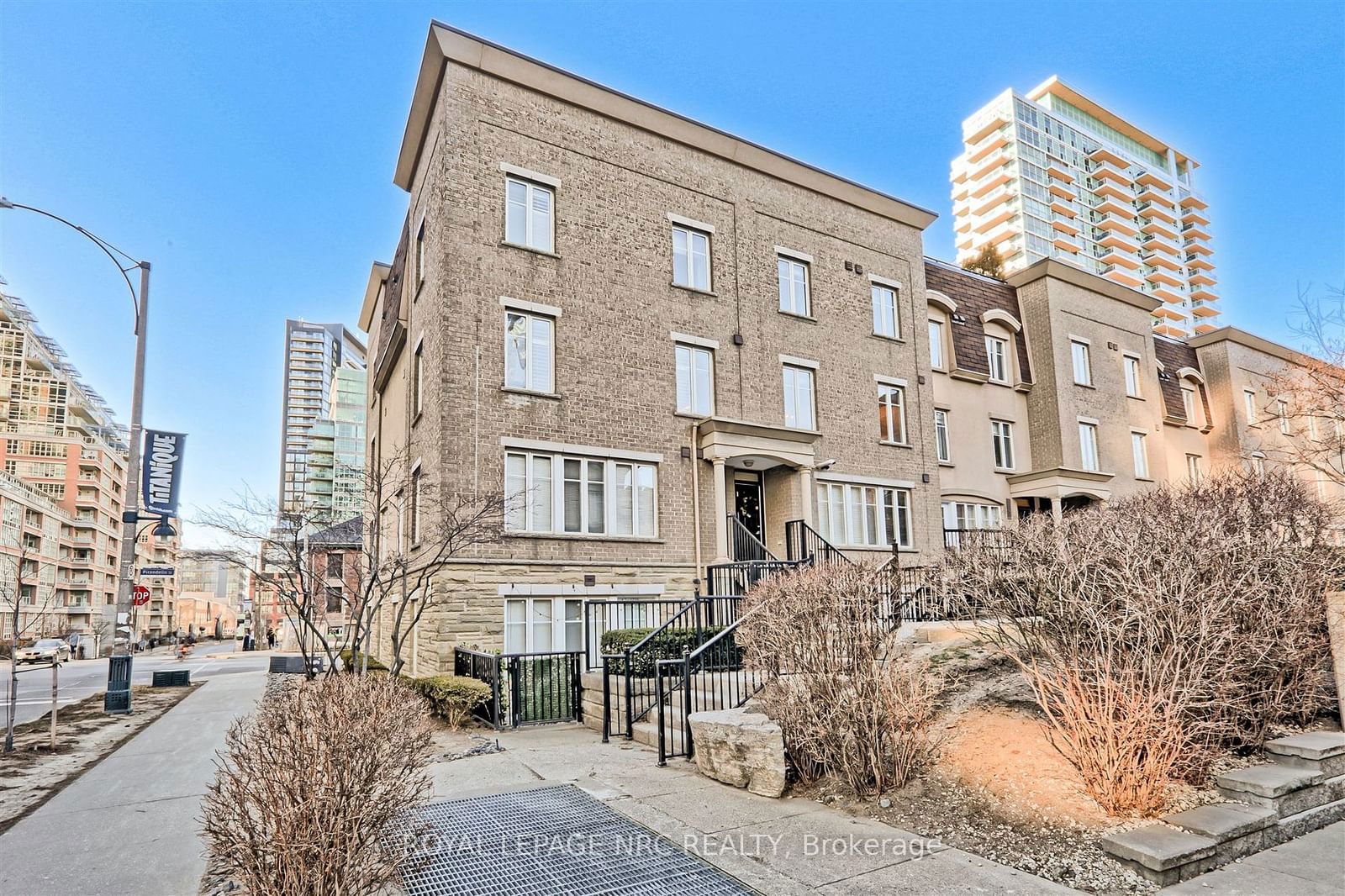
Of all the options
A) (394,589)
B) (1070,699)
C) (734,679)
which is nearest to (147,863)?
(734,679)

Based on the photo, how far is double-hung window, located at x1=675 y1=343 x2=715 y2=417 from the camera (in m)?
18.2

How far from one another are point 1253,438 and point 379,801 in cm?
3885

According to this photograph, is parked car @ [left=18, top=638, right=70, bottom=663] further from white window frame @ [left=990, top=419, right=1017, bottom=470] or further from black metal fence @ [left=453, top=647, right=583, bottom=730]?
white window frame @ [left=990, top=419, right=1017, bottom=470]

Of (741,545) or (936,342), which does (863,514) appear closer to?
(741,545)

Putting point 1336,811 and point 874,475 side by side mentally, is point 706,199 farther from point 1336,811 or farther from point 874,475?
point 1336,811

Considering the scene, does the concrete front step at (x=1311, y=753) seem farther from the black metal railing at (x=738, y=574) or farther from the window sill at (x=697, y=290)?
the window sill at (x=697, y=290)

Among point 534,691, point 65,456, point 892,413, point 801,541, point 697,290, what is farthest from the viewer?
point 65,456

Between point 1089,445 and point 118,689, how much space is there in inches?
1083

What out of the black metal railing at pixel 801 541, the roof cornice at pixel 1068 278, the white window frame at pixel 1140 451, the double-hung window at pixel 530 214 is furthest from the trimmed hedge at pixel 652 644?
the white window frame at pixel 1140 451

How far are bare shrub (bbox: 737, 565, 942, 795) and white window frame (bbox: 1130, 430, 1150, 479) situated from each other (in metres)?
25.6

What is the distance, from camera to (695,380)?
1845 centimetres

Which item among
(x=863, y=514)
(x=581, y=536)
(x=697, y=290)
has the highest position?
(x=697, y=290)

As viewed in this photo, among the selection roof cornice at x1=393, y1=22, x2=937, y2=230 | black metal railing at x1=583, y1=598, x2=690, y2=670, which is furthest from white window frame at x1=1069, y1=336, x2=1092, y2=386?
black metal railing at x1=583, y1=598, x2=690, y2=670

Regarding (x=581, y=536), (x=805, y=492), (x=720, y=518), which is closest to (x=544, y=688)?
(x=581, y=536)
